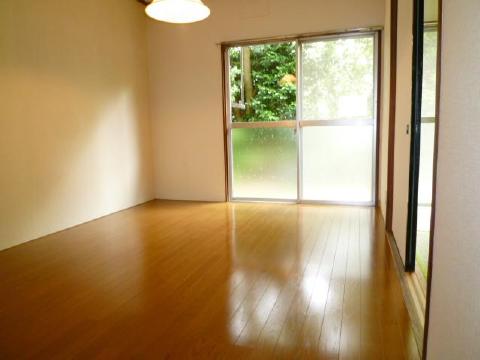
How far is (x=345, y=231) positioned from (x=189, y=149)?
285cm

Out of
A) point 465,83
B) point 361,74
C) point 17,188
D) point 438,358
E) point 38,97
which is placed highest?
point 361,74

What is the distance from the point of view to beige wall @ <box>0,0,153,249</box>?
340 cm

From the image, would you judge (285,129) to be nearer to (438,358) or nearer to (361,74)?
(361,74)

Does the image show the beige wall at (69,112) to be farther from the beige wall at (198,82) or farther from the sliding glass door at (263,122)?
the sliding glass door at (263,122)

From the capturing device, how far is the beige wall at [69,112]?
340 cm


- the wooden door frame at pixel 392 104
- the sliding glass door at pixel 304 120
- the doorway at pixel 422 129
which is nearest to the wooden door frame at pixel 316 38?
the sliding glass door at pixel 304 120

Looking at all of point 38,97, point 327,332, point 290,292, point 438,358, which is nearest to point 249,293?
point 290,292

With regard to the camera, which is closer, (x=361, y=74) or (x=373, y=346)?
(x=373, y=346)

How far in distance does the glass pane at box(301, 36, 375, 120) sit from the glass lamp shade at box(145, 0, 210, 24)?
2336 millimetres

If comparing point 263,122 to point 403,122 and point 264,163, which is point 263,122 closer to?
point 264,163

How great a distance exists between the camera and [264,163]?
17.3ft

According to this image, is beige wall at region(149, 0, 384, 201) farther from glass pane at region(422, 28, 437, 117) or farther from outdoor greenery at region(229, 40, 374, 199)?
glass pane at region(422, 28, 437, 117)

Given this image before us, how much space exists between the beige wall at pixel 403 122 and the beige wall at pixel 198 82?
207 centimetres

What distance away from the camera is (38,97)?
3645 millimetres
